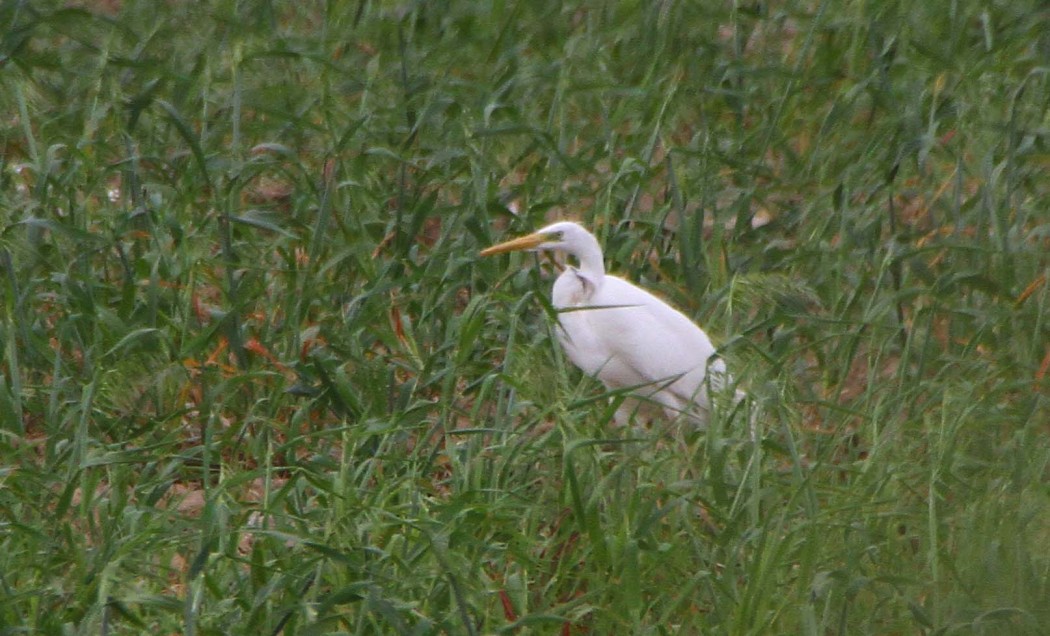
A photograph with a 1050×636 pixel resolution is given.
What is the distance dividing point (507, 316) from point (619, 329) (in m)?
0.72

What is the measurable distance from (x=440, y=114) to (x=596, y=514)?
204 centimetres

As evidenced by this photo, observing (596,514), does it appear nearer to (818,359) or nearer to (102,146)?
(818,359)

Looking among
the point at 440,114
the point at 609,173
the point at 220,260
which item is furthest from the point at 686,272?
the point at 220,260

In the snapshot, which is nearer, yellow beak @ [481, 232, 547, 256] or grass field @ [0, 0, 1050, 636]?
grass field @ [0, 0, 1050, 636]

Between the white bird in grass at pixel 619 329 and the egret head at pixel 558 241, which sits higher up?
the egret head at pixel 558 241

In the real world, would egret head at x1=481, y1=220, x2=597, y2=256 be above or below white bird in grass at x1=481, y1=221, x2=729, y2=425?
above

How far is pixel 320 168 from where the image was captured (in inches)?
198

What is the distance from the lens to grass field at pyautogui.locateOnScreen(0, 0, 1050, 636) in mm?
3258

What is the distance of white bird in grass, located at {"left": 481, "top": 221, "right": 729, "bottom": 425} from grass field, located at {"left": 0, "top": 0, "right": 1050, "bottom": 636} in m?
0.09

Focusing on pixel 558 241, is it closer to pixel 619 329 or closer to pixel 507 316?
pixel 619 329

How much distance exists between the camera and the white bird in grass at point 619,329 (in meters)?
4.41

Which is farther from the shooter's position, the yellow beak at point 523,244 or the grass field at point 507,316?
the yellow beak at point 523,244

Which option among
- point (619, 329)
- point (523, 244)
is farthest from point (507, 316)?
point (619, 329)

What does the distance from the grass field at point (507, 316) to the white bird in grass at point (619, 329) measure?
0.09 meters
